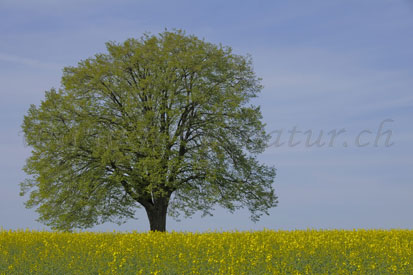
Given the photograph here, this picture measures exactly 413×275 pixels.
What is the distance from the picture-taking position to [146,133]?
927 inches

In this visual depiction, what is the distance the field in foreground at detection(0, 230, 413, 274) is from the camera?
37.3 ft

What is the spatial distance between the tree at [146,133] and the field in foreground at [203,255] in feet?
25.2

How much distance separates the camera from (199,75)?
2491 cm

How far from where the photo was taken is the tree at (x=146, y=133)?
24.2 meters

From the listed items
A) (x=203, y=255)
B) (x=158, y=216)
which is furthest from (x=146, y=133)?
(x=203, y=255)

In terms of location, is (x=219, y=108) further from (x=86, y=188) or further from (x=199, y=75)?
(x=86, y=188)

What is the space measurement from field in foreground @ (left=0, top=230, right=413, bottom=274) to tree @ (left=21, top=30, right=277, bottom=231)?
7.69m

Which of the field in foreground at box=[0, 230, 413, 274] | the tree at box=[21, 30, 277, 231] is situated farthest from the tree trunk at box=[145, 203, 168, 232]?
the field in foreground at box=[0, 230, 413, 274]

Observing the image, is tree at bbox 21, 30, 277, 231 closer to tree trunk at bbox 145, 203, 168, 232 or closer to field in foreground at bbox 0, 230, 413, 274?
tree trunk at bbox 145, 203, 168, 232

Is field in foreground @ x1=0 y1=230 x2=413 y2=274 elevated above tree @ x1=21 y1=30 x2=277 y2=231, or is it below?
below

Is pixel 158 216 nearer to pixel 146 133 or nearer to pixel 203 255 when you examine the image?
pixel 146 133

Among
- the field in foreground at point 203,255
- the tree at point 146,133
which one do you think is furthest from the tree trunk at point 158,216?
the field in foreground at point 203,255

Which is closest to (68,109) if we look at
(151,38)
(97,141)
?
(97,141)

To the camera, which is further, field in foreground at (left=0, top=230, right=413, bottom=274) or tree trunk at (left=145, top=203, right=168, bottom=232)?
tree trunk at (left=145, top=203, right=168, bottom=232)
